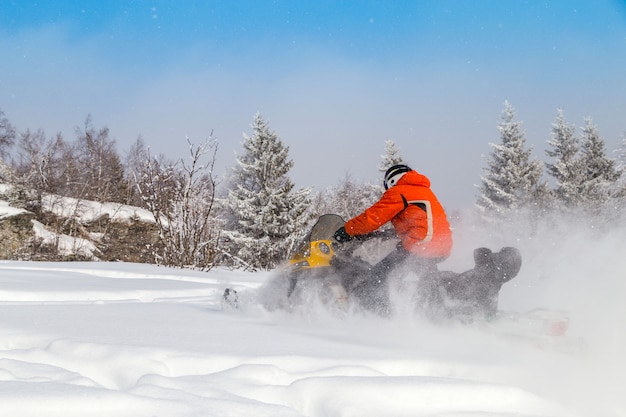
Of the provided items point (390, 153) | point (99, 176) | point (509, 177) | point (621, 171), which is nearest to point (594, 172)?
point (621, 171)

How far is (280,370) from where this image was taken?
2229 mm

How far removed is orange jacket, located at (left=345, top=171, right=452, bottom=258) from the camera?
380 cm

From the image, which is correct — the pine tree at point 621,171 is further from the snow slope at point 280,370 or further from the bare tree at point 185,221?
the snow slope at point 280,370

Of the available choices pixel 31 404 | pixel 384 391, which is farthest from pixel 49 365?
pixel 384 391

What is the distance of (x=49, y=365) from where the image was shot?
2172 mm

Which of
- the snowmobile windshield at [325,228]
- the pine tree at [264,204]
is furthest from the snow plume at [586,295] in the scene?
the pine tree at [264,204]

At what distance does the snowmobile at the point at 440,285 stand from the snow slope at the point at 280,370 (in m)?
0.10

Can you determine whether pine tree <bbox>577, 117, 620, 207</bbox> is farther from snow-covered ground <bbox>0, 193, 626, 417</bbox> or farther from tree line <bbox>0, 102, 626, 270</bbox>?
snow-covered ground <bbox>0, 193, 626, 417</bbox>

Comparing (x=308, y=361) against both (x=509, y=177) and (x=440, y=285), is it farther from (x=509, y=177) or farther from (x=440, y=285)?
(x=509, y=177)

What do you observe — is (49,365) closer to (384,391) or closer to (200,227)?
(384,391)

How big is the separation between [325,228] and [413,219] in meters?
0.72

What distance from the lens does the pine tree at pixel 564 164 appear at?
29672 mm

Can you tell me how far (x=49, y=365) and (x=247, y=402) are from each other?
3.07 feet

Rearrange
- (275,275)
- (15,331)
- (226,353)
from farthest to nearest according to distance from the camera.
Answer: (275,275)
(15,331)
(226,353)
